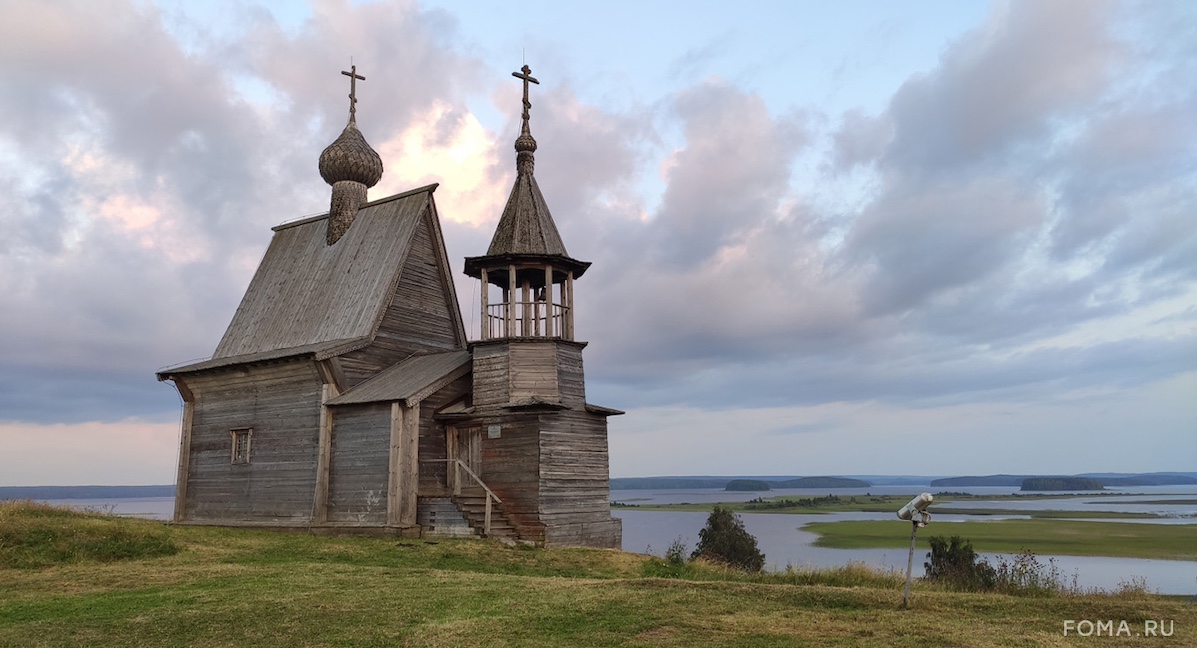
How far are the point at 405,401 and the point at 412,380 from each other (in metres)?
1.88

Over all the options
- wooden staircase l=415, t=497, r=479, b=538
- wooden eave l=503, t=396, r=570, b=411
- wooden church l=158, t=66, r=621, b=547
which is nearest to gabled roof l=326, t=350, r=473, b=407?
wooden church l=158, t=66, r=621, b=547

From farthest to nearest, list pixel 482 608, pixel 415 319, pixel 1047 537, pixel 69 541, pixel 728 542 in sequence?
pixel 1047 537, pixel 728 542, pixel 415 319, pixel 69 541, pixel 482 608

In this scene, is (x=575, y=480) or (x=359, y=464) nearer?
(x=575, y=480)

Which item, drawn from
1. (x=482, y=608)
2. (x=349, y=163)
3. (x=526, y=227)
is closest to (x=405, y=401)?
(x=526, y=227)

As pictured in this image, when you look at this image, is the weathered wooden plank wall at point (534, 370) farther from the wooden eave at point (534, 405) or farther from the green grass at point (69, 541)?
the green grass at point (69, 541)

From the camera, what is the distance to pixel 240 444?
94.3 ft

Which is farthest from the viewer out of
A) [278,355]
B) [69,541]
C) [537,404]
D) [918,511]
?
[278,355]

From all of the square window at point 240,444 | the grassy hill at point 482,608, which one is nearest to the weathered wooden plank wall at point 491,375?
the grassy hill at point 482,608

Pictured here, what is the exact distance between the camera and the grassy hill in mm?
9898

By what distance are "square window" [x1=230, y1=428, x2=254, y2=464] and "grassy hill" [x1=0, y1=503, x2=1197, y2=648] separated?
34.6 feet

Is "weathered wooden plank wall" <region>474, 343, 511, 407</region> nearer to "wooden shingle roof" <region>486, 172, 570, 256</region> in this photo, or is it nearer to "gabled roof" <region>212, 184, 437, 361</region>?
"wooden shingle roof" <region>486, 172, 570, 256</region>

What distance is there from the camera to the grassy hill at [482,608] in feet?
32.5

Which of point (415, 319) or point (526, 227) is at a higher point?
point (526, 227)

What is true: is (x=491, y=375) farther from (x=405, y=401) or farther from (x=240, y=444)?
(x=240, y=444)
